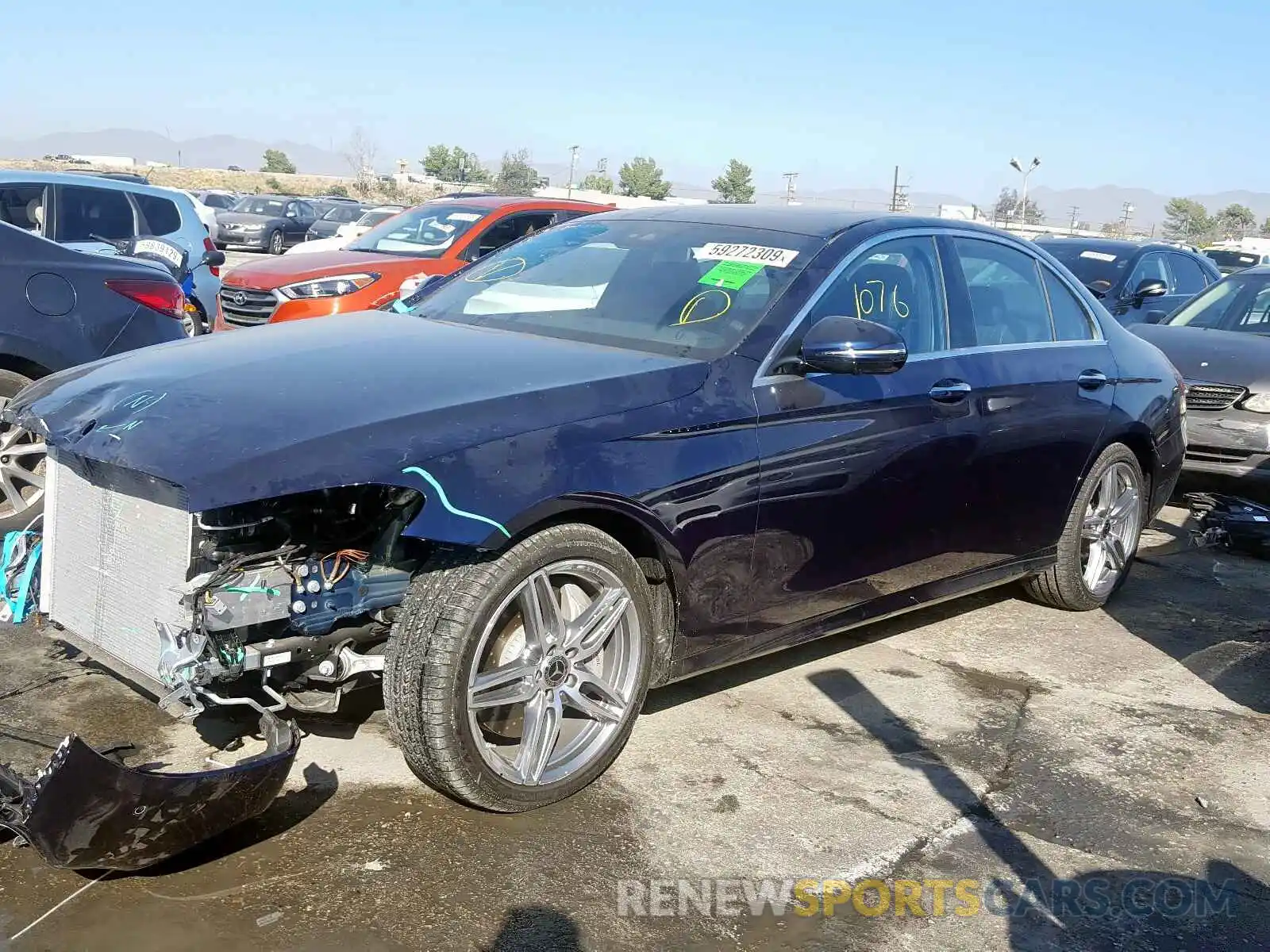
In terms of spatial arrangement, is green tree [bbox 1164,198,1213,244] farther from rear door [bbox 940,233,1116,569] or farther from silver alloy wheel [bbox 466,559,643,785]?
silver alloy wheel [bbox 466,559,643,785]

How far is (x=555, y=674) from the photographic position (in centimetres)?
351

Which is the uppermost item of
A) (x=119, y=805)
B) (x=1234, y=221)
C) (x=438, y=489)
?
(x=1234, y=221)

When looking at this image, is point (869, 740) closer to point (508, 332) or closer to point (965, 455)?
point (965, 455)

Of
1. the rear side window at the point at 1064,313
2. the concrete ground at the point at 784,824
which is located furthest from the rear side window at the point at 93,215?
the rear side window at the point at 1064,313

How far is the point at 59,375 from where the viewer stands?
3764mm

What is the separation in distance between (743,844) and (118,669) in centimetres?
174

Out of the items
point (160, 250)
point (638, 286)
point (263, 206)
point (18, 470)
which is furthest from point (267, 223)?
point (638, 286)

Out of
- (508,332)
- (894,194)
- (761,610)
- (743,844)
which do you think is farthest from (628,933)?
(894,194)

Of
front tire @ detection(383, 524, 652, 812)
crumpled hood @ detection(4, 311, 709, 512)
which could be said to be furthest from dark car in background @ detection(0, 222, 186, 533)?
front tire @ detection(383, 524, 652, 812)

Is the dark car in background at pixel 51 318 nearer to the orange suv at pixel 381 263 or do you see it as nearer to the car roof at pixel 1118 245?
the orange suv at pixel 381 263

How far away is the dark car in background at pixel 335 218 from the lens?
3131cm

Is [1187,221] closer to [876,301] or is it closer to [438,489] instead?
[876,301]

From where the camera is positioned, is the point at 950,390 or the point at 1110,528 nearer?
the point at 950,390

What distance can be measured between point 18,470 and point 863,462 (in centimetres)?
352
